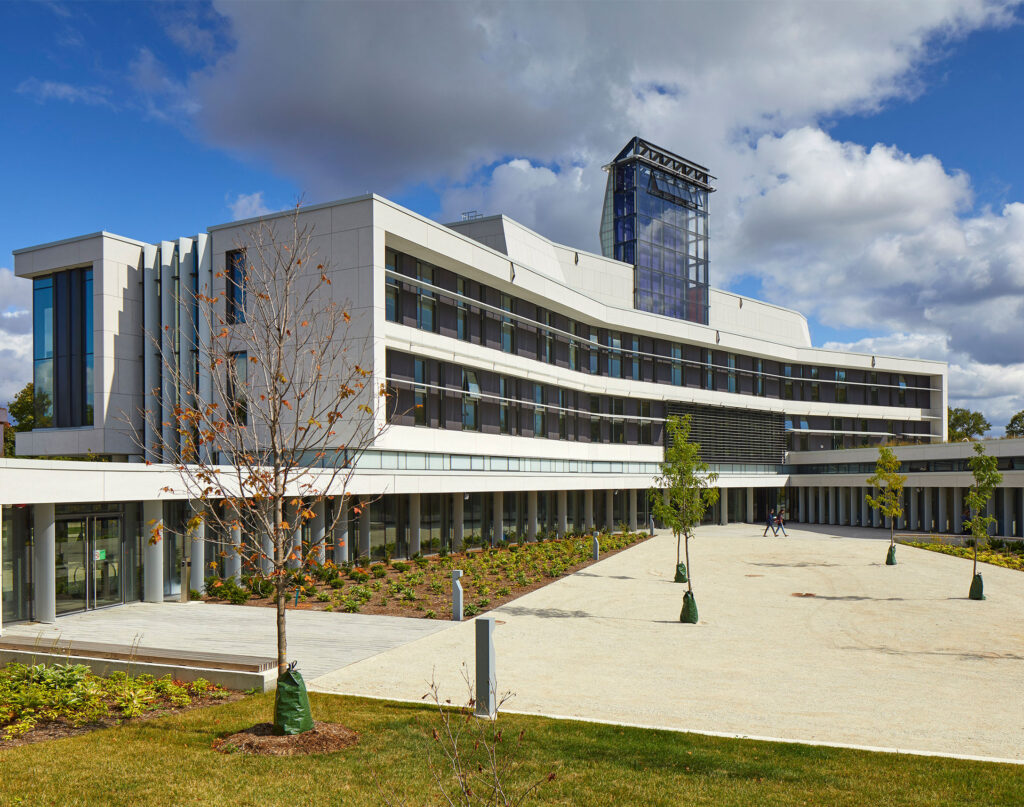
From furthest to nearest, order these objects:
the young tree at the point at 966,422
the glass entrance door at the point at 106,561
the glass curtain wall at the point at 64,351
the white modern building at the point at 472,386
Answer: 1. the young tree at the point at 966,422
2. the glass curtain wall at the point at 64,351
3. the white modern building at the point at 472,386
4. the glass entrance door at the point at 106,561

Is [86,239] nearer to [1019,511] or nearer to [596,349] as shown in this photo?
[596,349]

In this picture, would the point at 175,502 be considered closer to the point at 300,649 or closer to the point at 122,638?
the point at 122,638

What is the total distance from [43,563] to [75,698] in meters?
10.3

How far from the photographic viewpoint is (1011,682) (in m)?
15.8

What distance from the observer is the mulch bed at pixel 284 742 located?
10727 mm

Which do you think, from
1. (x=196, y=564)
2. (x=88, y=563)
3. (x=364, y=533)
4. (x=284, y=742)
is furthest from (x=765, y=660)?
(x=364, y=533)

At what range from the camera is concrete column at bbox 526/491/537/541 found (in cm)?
4959

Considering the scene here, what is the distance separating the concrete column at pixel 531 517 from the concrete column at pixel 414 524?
12.7 m

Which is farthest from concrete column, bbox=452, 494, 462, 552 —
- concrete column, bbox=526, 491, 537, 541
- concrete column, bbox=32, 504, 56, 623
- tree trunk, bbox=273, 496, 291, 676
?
tree trunk, bbox=273, 496, 291, 676

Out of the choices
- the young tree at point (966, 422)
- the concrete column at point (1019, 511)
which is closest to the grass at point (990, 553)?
the concrete column at point (1019, 511)

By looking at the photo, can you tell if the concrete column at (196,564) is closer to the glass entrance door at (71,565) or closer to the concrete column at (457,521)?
the glass entrance door at (71,565)

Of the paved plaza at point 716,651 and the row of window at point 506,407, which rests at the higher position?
the row of window at point 506,407

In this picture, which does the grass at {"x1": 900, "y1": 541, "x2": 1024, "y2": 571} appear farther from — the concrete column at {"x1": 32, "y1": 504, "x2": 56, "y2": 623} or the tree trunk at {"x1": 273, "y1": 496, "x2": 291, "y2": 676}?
the concrete column at {"x1": 32, "y1": 504, "x2": 56, "y2": 623}

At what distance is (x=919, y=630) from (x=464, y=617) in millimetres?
12333
